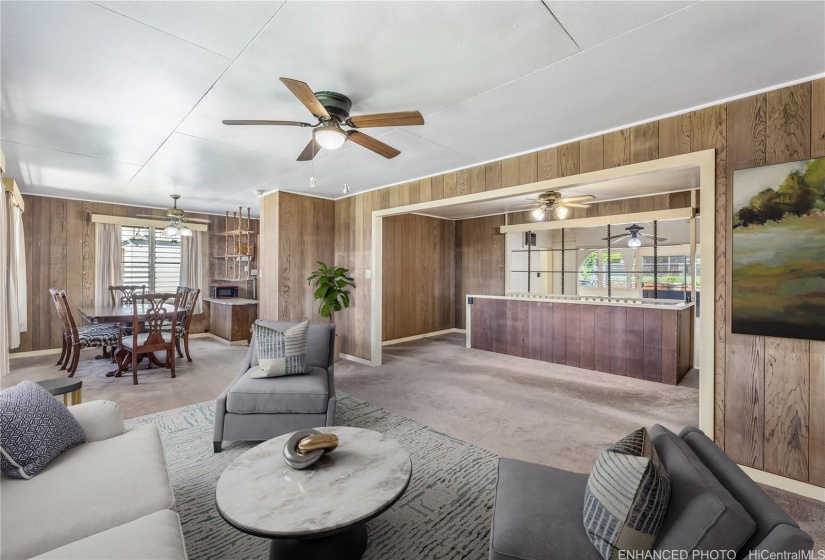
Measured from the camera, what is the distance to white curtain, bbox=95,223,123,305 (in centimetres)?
621

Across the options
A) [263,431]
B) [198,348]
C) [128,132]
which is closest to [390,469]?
[263,431]

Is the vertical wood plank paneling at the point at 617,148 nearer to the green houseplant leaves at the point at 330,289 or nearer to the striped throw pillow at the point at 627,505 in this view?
the striped throw pillow at the point at 627,505

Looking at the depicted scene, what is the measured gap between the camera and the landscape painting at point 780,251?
2.19m

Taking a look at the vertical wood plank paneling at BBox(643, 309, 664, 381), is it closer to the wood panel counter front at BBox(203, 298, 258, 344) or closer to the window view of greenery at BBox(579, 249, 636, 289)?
the window view of greenery at BBox(579, 249, 636, 289)

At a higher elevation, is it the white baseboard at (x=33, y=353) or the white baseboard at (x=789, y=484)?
the white baseboard at (x=33, y=353)

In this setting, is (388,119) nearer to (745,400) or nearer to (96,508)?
(96,508)

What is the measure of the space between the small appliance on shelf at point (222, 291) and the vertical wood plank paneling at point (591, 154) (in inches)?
260

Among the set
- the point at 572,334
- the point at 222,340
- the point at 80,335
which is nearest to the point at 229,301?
the point at 222,340

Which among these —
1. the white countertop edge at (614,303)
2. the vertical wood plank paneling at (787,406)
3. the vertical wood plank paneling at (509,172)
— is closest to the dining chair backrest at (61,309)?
the vertical wood plank paneling at (509,172)

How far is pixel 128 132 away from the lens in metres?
3.11

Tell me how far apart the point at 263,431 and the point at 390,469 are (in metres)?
1.37

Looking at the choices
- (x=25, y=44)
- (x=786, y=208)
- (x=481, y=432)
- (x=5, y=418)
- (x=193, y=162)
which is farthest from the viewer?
(x=193, y=162)

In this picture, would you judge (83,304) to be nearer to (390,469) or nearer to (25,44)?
(25,44)

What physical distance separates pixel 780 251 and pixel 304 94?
2.99 metres
